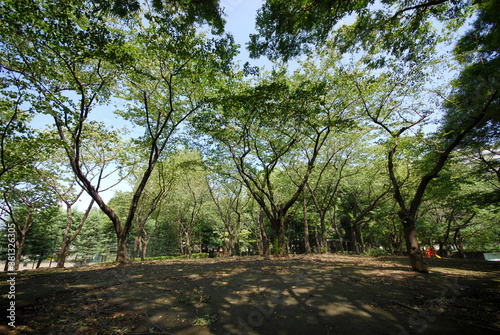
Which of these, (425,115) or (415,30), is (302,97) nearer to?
(415,30)

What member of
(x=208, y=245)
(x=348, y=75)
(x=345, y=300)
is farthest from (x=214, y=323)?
(x=208, y=245)

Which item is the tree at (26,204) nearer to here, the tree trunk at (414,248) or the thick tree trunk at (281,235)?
the thick tree trunk at (281,235)

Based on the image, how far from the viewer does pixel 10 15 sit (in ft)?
19.6

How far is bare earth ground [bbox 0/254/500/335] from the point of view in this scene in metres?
3.30

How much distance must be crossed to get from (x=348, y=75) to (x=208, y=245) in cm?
3512

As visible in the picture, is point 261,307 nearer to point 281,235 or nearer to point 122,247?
point 281,235

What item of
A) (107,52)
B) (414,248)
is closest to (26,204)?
(107,52)

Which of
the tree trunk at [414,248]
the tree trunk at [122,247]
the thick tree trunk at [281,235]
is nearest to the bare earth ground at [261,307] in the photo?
the tree trunk at [414,248]

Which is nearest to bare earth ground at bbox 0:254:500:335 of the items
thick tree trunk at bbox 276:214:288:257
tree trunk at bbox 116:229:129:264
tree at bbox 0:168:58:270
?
tree trunk at bbox 116:229:129:264

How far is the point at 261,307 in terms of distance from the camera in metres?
4.14

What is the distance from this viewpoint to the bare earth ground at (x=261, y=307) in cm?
330

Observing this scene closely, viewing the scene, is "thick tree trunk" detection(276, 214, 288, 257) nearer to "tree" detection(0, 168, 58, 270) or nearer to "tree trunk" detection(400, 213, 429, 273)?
"tree trunk" detection(400, 213, 429, 273)

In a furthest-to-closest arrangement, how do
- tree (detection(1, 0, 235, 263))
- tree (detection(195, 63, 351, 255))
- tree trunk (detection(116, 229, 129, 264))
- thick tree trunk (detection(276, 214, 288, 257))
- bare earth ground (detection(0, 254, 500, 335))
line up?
thick tree trunk (detection(276, 214, 288, 257)), tree trunk (detection(116, 229, 129, 264)), tree (detection(195, 63, 351, 255)), tree (detection(1, 0, 235, 263)), bare earth ground (detection(0, 254, 500, 335))

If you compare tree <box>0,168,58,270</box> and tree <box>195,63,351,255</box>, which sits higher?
tree <box>195,63,351,255</box>
